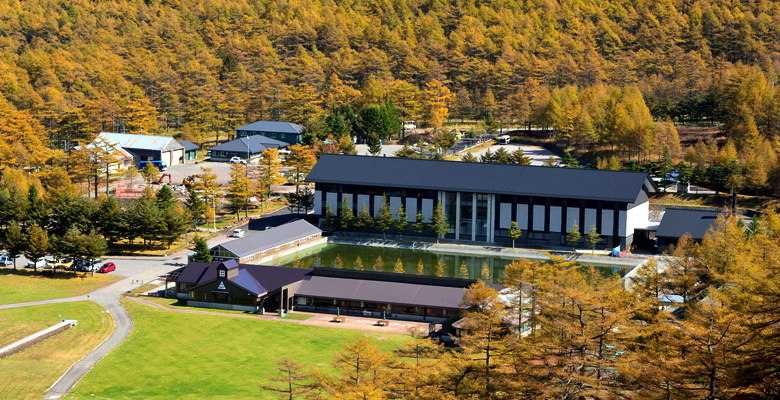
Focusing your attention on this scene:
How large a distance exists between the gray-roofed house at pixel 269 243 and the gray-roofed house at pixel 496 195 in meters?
5.99

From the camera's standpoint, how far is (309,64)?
159250 mm

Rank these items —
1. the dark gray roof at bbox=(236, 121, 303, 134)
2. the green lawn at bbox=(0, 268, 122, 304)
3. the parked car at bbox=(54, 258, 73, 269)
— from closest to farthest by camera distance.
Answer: the green lawn at bbox=(0, 268, 122, 304), the parked car at bbox=(54, 258, 73, 269), the dark gray roof at bbox=(236, 121, 303, 134)

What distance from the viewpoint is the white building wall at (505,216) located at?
78.8 metres

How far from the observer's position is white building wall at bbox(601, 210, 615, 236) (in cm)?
7531

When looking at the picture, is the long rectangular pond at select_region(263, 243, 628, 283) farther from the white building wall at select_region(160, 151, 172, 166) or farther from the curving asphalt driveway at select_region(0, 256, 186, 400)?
the white building wall at select_region(160, 151, 172, 166)

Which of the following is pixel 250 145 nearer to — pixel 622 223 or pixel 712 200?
pixel 622 223

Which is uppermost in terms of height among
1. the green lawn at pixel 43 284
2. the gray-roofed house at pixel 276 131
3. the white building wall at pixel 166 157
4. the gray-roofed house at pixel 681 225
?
the gray-roofed house at pixel 276 131

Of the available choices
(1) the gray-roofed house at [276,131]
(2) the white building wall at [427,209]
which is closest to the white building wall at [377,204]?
(2) the white building wall at [427,209]

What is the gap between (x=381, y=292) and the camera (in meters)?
58.1

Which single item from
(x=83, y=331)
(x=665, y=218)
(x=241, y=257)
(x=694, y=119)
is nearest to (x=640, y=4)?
(x=694, y=119)

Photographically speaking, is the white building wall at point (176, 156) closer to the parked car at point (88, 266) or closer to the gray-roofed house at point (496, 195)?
the gray-roofed house at point (496, 195)

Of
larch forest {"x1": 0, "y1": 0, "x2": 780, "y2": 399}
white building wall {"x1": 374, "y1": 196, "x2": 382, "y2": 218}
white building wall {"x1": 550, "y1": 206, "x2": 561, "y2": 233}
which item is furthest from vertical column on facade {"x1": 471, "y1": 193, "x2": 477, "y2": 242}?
larch forest {"x1": 0, "y1": 0, "x2": 780, "y2": 399}

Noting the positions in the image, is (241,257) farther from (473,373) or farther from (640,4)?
(640,4)

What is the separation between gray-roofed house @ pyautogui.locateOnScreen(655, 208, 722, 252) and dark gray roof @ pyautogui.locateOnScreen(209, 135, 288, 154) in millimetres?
57113
